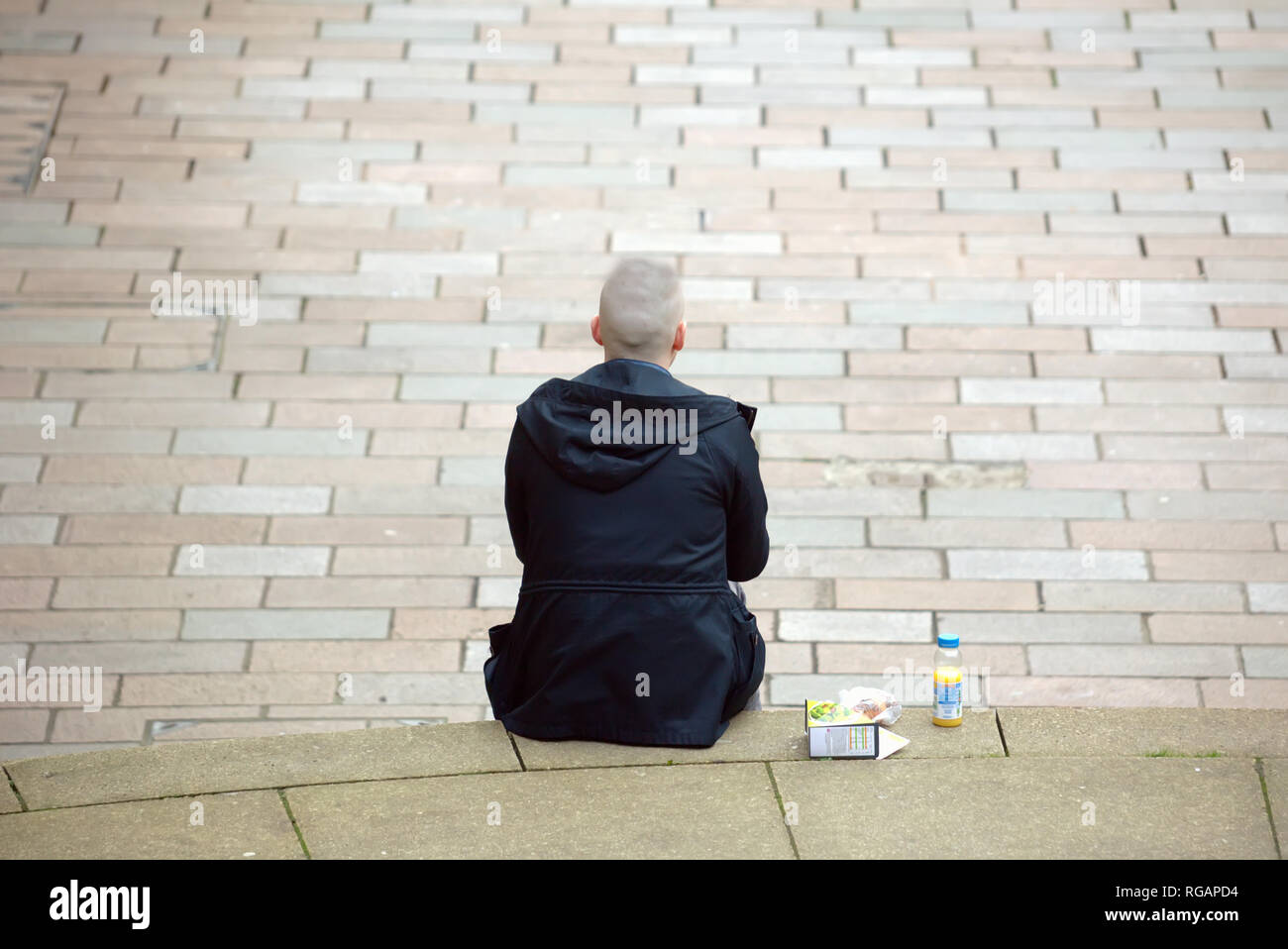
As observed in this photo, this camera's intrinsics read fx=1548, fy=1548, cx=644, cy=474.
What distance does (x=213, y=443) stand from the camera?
5598 millimetres

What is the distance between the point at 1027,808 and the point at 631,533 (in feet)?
3.55

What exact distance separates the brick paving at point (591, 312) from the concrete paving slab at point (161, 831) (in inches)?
42.2

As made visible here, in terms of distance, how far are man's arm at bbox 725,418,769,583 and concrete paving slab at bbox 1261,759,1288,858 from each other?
4.14ft

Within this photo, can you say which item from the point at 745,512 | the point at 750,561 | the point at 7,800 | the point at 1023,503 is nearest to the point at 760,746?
the point at 750,561

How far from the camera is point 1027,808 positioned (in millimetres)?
3461

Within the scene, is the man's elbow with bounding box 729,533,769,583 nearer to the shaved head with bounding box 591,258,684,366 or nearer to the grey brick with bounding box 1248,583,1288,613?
the shaved head with bounding box 591,258,684,366

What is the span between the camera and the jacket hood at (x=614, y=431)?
335cm

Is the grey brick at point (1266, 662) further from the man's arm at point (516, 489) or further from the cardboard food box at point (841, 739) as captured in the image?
the man's arm at point (516, 489)

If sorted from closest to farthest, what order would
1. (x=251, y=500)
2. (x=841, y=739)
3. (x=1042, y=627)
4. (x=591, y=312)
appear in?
(x=841, y=739)
(x=1042, y=627)
(x=251, y=500)
(x=591, y=312)

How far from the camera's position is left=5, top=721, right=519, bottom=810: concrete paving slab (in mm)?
3607

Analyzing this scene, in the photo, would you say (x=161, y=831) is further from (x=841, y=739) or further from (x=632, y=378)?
(x=841, y=739)

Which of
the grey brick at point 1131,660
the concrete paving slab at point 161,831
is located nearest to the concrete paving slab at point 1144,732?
the grey brick at point 1131,660

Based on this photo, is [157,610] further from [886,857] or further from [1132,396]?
[1132,396]
